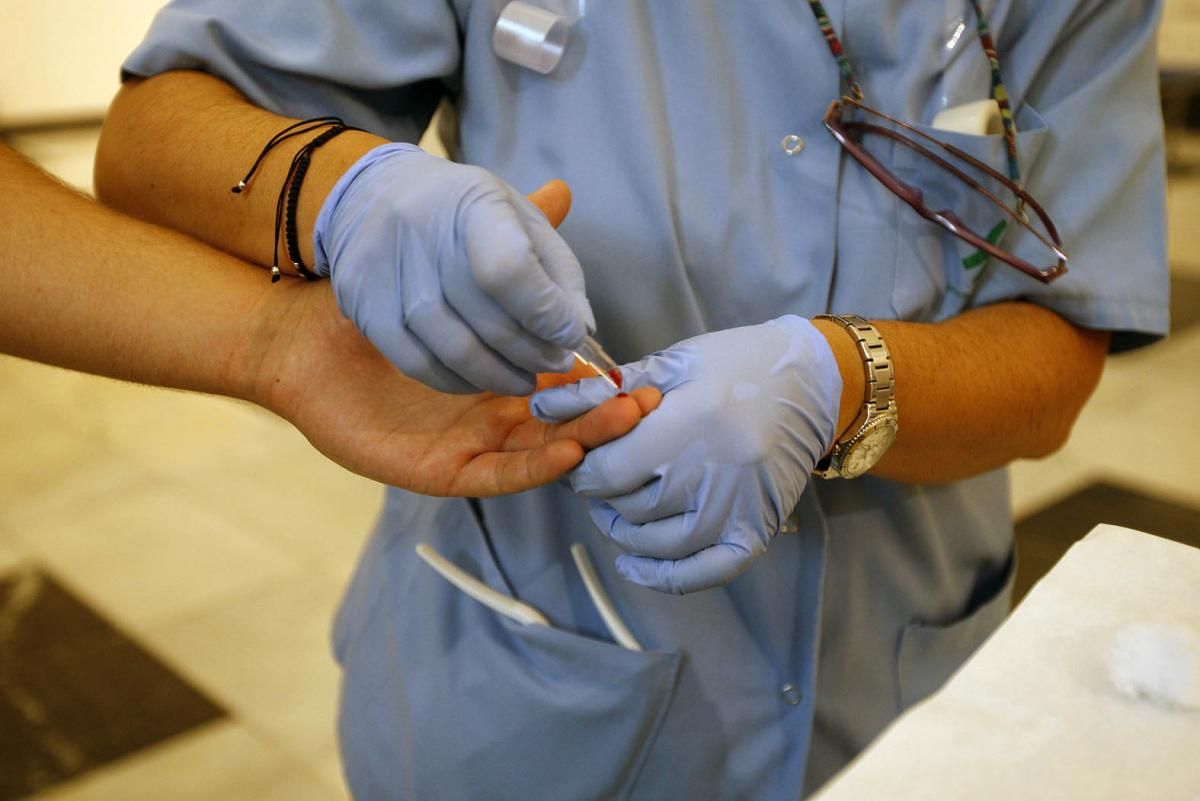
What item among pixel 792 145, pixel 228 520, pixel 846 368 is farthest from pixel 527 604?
pixel 228 520

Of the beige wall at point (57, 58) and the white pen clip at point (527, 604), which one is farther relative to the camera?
the beige wall at point (57, 58)

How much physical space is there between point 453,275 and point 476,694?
39cm

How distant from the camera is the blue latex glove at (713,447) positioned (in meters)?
0.70

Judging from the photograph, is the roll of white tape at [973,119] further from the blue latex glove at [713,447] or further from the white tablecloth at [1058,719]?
the white tablecloth at [1058,719]

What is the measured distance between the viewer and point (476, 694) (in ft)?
2.90

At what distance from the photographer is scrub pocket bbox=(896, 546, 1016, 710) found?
0.96 m

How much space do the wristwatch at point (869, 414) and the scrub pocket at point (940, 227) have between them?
3.6 inches

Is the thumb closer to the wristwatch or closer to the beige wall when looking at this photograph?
the wristwatch

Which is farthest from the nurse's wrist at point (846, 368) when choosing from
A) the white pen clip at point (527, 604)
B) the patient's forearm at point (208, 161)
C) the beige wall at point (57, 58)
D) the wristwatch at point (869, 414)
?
the beige wall at point (57, 58)

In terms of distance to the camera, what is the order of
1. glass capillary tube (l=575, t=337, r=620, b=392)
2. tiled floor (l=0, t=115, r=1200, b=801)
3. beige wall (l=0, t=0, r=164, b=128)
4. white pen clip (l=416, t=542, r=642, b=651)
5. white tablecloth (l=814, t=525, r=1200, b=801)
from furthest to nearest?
beige wall (l=0, t=0, r=164, b=128) → tiled floor (l=0, t=115, r=1200, b=801) → white pen clip (l=416, t=542, r=642, b=651) → glass capillary tube (l=575, t=337, r=620, b=392) → white tablecloth (l=814, t=525, r=1200, b=801)

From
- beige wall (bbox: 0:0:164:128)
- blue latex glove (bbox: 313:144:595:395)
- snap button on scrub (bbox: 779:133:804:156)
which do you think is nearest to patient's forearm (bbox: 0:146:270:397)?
blue latex glove (bbox: 313:144:595:395)

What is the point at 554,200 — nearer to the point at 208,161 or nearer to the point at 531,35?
the point at 531,35

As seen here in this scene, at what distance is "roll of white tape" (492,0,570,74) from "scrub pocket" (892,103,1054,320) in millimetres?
283

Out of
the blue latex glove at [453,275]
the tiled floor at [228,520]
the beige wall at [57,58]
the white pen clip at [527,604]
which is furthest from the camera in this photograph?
the beige wall at [57,58]
